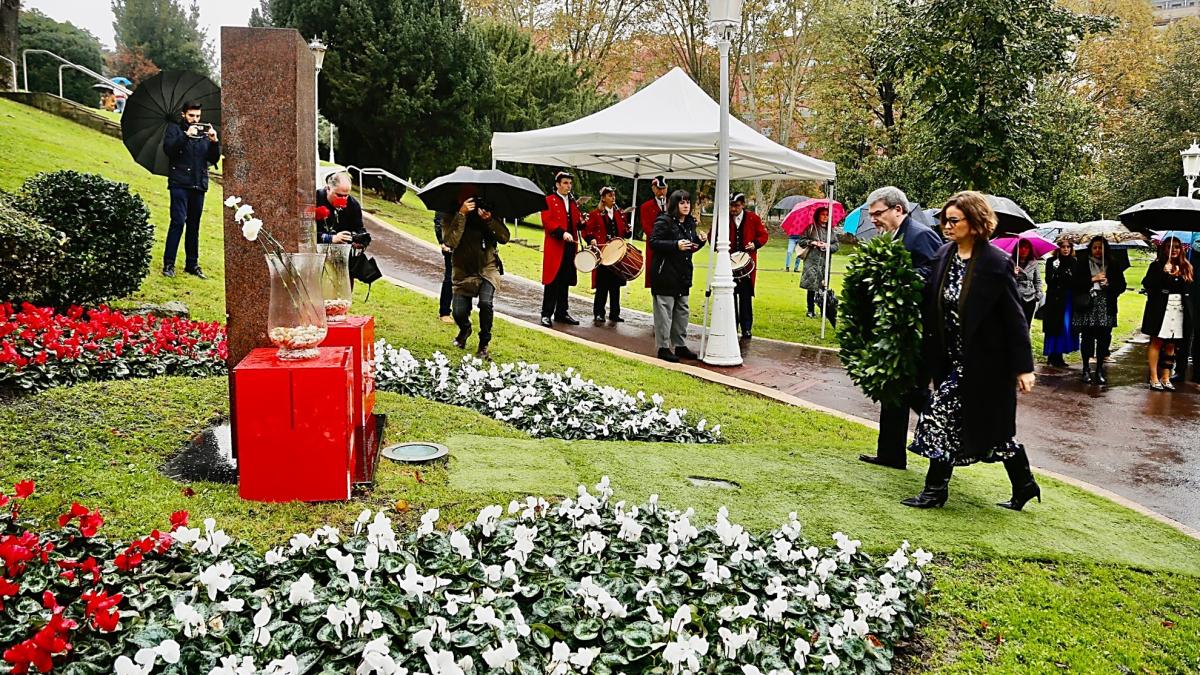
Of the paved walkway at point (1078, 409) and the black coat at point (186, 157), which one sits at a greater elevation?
the black coat at point (186, 157)

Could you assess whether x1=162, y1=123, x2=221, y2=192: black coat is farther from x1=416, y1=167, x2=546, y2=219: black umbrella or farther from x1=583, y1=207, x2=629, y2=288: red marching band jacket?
x1=583, y1=207, x2=629, y2=288: red marching band jacket

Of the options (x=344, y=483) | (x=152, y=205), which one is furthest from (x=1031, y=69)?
(x=152, y=205)

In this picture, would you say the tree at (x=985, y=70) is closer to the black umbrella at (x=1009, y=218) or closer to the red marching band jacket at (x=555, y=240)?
the black umbrella at (x=1009, y=218)

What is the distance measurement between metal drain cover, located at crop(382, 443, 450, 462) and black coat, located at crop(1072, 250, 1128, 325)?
876cm

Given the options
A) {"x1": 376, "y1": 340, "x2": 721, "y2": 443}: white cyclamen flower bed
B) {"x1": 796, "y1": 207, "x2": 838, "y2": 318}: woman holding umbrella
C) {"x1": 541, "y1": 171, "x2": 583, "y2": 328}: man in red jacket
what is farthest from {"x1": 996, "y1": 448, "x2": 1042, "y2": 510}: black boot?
{"x1": 796, "y1": 207, "x2": 838, "y2": 318}: woman holding umbrella

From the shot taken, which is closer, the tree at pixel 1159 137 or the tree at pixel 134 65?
the tree at pixel 1159 137

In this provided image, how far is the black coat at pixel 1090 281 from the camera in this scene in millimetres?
10672

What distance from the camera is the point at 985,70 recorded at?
40.8ft

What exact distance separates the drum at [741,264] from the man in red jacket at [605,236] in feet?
5.08

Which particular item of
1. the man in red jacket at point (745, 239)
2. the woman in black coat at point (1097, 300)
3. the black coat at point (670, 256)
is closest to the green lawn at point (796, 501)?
the black coat at point (670, 256)

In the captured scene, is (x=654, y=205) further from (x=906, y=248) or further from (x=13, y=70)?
(x=13, y=70)

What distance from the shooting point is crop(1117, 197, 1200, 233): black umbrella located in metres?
10.0

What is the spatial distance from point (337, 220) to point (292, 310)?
4318 mm

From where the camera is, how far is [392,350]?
8117 millimetres
